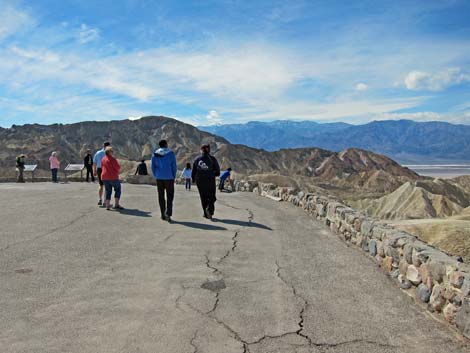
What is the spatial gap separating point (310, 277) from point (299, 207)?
818 cm

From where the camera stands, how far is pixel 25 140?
389 ft

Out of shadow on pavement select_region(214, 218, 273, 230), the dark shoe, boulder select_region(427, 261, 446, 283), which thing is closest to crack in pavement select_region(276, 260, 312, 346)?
boulder select_region(427, 261, 446, 283)

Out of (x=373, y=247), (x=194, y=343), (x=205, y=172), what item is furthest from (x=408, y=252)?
(x=205, y=172)

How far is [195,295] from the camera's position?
18.7 feet

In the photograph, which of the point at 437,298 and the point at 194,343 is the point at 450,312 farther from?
the point at 194,343

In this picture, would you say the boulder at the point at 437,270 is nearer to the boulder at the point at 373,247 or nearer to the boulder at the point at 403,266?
the boulder at the point at 403,266

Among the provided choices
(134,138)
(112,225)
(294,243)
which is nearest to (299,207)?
(294,243)

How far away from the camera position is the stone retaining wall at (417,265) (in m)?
4.93

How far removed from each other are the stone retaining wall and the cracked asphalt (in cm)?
18

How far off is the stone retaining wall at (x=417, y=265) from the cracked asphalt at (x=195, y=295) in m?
0.18

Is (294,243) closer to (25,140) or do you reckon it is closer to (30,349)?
(30,349)

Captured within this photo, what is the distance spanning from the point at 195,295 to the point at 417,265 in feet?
9.60

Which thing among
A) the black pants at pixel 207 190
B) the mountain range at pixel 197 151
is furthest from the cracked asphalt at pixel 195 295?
the mountain range at pixel 197 151

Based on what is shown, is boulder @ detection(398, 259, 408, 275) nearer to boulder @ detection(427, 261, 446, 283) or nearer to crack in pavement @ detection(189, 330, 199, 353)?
boulder @ detection(427, 261, 446, 283)
